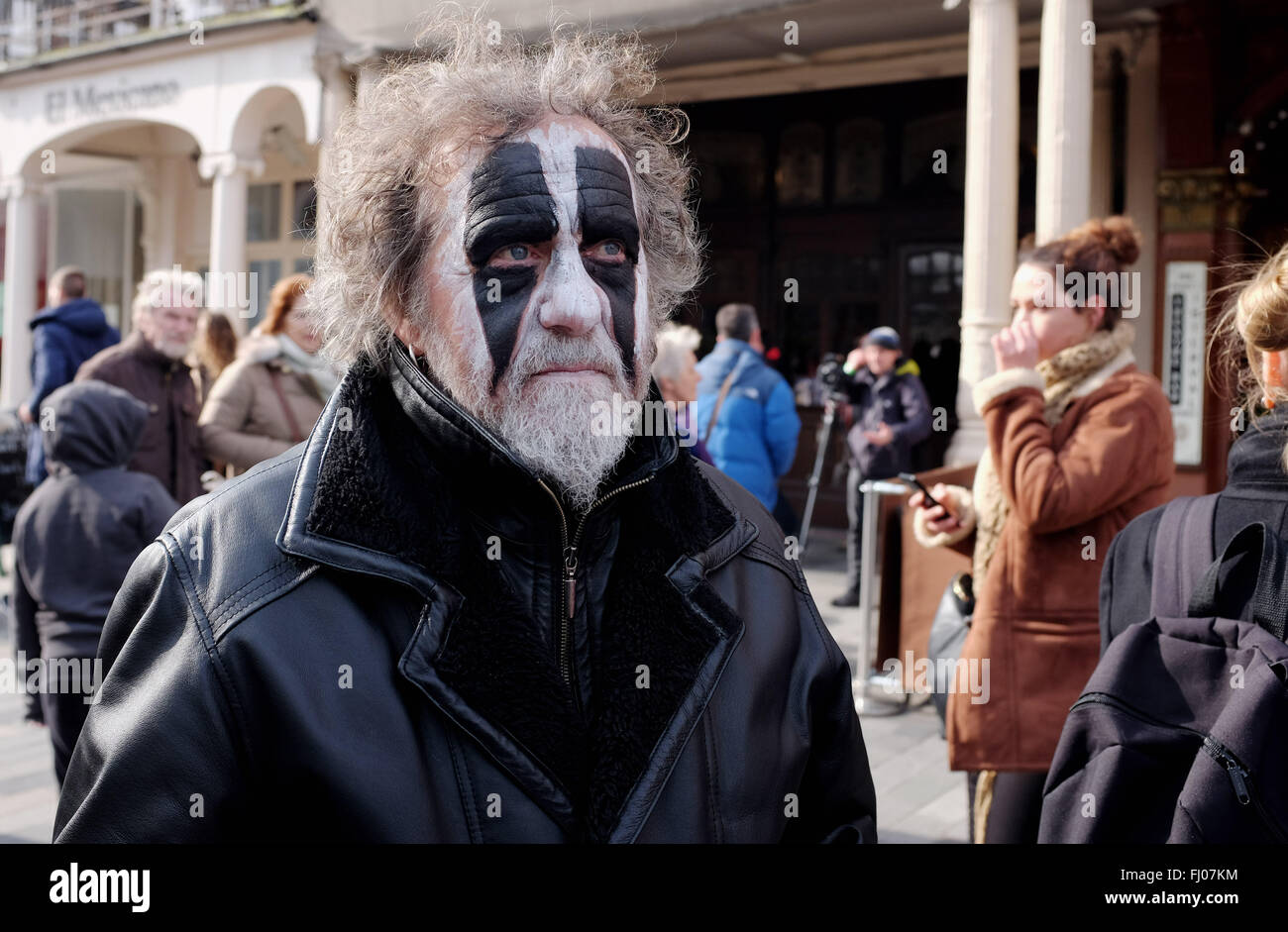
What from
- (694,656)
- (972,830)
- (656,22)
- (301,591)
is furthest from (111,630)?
(656,22)

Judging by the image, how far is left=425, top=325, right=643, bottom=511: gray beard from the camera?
5.32 feet

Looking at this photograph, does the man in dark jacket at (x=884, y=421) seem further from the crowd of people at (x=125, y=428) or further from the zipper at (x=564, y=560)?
the zipper at (x=564, y=560)

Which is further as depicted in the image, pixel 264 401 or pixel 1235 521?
pixel 264 401

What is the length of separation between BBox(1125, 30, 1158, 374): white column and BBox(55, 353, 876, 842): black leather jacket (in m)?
8.86

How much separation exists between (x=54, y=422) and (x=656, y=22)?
267 inches

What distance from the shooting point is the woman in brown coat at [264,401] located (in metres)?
5.46

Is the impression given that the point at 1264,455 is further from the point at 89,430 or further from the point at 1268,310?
the point at 89,430

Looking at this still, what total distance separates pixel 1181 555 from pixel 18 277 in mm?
16213

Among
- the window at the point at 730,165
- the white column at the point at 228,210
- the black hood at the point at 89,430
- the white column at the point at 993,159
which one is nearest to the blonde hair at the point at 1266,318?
the black hood at the point at 89,430

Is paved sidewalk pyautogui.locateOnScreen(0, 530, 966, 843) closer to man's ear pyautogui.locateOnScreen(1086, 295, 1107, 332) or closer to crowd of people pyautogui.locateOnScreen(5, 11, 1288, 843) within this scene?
man's ear pyautogui.locateOnScreen(1086, 295, 1107, 332)

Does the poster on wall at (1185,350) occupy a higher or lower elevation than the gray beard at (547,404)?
higher

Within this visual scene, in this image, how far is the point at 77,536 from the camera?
13.3 ft

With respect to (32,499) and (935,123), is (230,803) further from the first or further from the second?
(935,123)

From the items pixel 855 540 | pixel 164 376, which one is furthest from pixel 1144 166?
pixel 164 376
